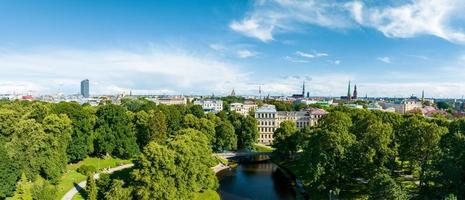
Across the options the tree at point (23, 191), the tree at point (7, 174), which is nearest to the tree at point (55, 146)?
the tree at point (7, 174)

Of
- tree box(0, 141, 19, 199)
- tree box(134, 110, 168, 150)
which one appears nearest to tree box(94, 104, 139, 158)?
tree box(134, 110, 168, 150)

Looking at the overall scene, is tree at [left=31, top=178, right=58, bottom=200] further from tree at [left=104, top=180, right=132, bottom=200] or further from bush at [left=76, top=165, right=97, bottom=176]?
bush at [left=76, top=165, right=97, bottom=176]

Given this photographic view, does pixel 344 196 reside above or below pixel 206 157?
below

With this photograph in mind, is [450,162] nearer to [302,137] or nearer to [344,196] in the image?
[344,196]

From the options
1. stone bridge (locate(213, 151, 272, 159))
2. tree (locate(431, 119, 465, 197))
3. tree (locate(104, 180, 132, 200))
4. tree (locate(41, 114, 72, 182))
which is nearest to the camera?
tree (locate(431, 119, 465, 197))

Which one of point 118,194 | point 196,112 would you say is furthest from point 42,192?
point 196,112

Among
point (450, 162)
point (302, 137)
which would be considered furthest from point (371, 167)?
point (302, 137)
